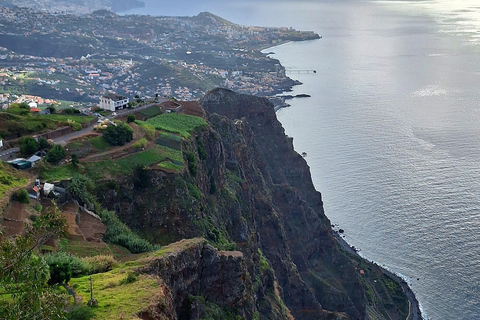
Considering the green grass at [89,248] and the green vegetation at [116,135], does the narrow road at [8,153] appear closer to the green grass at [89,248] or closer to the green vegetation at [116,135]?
the green vegetation at [116,135]

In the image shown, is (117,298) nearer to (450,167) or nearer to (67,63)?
(450,167)

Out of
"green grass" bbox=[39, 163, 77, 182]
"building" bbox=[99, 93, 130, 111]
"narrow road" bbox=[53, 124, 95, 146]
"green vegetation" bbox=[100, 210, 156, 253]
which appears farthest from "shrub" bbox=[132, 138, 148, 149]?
"building" bbox=[99, 93, 130, 111]

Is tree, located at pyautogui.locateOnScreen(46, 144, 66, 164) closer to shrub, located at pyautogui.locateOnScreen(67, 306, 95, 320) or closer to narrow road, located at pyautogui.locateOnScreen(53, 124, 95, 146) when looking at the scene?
narrow road, located at pyautogui.locateOnScreen(53, 124, 95, 146)

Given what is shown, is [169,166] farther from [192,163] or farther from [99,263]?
[99,263]

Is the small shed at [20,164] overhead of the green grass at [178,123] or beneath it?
overhead

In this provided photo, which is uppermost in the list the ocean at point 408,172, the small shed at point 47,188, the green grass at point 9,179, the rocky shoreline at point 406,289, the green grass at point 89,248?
the green grass at point 9,179

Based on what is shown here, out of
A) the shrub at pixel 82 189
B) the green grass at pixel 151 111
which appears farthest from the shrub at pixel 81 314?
the green grass at pixel 151 111

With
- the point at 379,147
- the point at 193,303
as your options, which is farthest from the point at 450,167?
the point at 193,303
